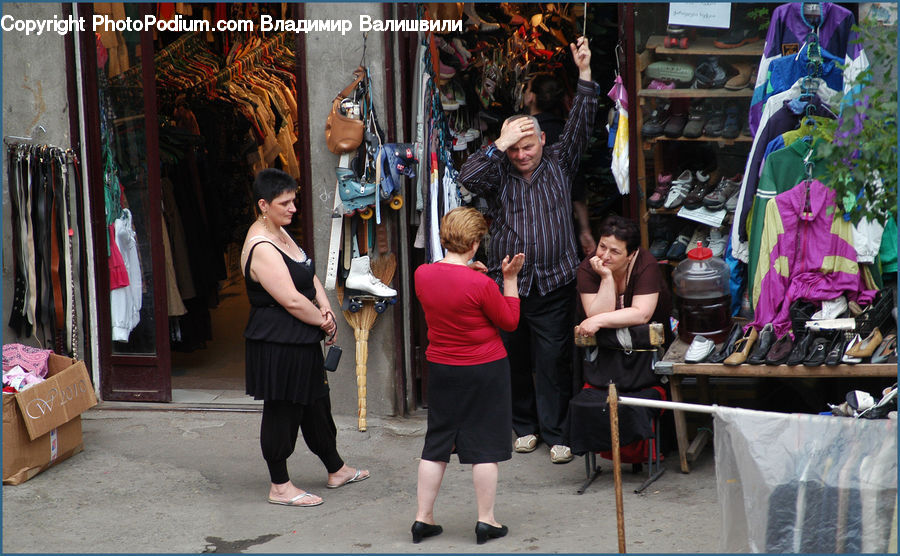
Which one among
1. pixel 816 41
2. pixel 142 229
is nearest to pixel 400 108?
pixel 142 229

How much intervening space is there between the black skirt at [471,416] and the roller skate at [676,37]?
2610 mm

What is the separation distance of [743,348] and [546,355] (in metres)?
1.14

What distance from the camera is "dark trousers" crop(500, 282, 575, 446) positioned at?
6.02 meters

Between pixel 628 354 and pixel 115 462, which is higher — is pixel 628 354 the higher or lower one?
the higher one

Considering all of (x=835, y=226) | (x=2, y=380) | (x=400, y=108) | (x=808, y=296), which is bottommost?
(x=2, y=380)

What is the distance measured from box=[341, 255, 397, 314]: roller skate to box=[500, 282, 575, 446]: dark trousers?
829 millimetres

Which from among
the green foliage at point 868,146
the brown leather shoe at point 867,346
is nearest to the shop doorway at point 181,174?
the brown leather shoe at point 867,346

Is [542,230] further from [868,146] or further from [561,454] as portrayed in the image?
[868,146]

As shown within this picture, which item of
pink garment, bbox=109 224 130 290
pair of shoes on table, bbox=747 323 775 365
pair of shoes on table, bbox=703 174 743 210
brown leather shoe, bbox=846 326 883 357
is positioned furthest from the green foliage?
pink garment, bbox=109 224 130 290

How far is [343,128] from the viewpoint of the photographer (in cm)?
634

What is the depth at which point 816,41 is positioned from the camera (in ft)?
18.6

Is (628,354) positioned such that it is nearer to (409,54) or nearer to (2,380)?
(409,54)

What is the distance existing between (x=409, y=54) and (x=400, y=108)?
0.35 meters

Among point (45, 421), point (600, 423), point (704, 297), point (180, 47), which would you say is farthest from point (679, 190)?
point (180, 47)
